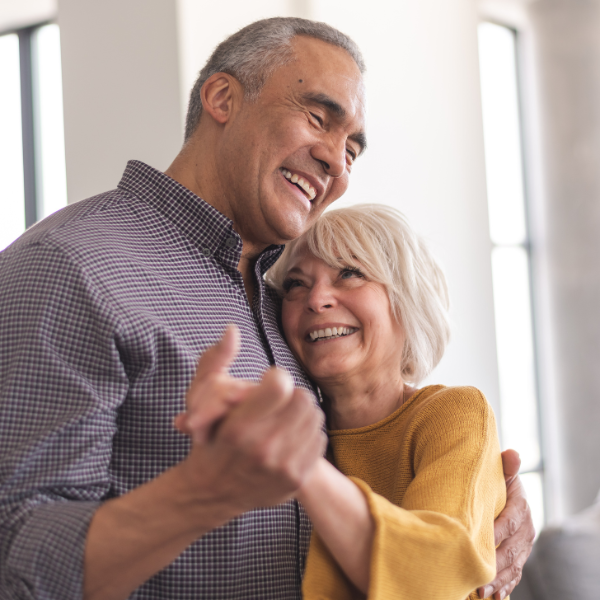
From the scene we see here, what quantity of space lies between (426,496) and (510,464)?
46 cm

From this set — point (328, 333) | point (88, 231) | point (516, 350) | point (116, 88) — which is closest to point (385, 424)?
point (328, 333)

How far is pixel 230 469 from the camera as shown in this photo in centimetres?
76

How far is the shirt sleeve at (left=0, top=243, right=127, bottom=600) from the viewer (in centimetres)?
92

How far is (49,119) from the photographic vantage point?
4273mm

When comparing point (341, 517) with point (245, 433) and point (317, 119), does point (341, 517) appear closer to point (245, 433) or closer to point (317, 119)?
point (245, 433)

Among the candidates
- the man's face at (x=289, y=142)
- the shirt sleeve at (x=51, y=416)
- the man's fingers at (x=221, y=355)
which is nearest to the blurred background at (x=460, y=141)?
the man's face at (x=289, y=142)

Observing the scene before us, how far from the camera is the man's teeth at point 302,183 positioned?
1599mm

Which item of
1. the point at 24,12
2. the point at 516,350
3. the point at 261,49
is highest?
the point at 24,12

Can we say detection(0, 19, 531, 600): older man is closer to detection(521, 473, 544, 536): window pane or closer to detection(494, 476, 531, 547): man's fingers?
detection(494, 476, 531, 547): man's fingers

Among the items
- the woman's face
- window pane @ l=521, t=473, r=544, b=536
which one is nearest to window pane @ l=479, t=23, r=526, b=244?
window pane @ l=521, t=473, r=544, b=536

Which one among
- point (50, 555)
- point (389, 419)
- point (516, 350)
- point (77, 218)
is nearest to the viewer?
point (50, 555)

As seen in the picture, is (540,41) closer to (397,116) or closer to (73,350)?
(397,116)

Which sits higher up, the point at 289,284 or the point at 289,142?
the point at 289,142

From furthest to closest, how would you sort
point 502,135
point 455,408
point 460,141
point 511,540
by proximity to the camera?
point 502,135
point 460,141
point 511,540
point 455,408
